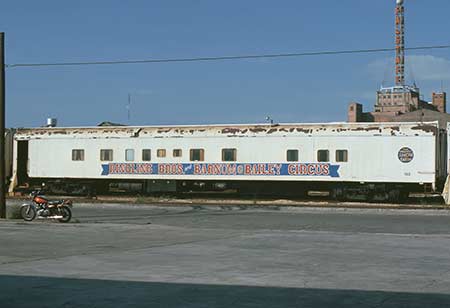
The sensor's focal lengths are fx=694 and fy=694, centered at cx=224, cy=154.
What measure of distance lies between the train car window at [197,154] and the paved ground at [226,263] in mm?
9873

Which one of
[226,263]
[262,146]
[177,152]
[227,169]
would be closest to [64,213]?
[226,263]

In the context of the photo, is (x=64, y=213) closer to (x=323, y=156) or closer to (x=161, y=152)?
(x=161, y=152)

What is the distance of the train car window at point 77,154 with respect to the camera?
117ft

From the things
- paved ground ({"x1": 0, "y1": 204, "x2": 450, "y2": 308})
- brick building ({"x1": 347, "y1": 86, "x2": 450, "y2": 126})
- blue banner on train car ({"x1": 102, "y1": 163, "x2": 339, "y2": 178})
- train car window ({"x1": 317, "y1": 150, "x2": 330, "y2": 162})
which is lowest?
paved ground ({"x1": 0, "y1": 204, "x2": 450, "y2": 308})

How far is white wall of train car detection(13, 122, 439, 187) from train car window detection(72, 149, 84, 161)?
20 centimetres

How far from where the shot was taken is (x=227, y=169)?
1294 inches

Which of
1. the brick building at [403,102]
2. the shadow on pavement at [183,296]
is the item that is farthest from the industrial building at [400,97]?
the shadow on pavement at [183,296]

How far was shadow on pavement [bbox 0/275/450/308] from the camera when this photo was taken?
26.9 ft

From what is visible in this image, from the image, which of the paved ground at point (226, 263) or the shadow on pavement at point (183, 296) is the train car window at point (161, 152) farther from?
the shadow on pavement at point (183, 296)

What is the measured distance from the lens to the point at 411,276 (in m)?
10.6

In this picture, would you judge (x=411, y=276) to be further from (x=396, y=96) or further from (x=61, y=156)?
(x=396, y=96)

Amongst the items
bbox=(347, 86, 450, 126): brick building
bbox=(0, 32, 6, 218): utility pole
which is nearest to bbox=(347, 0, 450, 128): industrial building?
bbox=(347, 86, 450, 126): brick building

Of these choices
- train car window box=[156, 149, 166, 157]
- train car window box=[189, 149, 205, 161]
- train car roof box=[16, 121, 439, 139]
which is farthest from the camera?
train car window box=[156, 149, 166, 157]

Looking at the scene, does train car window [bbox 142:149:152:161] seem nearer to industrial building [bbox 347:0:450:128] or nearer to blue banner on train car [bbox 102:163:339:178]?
blue banner on train car [bbox 102:163:339:178]
